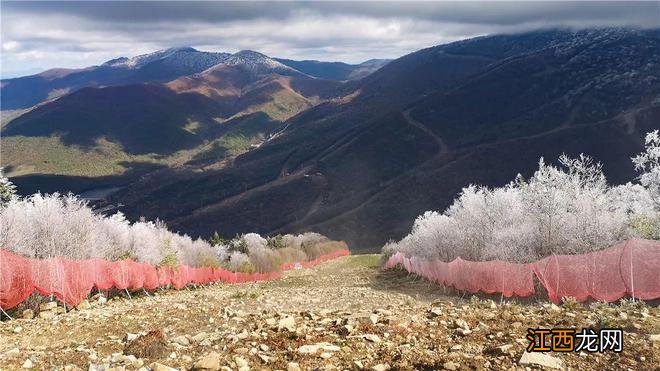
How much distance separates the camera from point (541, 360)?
6914 millimetres

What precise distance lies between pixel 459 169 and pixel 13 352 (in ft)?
463

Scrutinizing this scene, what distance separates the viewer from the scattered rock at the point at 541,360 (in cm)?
684

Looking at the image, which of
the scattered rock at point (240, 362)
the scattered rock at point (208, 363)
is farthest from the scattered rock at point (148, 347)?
the scattered rock at point (240, 362)

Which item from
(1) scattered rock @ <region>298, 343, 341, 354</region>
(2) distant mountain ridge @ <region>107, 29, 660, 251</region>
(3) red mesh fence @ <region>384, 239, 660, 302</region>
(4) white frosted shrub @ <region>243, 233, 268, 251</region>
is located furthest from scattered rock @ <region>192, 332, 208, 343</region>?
(2) distant mountain ridge @ <region>107, 29, 660, 251</region>

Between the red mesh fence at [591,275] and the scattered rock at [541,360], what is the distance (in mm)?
7743

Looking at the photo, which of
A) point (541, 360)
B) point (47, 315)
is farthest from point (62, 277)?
point (541, 360)

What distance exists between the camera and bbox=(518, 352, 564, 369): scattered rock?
22.4 ft

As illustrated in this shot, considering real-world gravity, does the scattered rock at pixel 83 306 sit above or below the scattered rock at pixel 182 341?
below

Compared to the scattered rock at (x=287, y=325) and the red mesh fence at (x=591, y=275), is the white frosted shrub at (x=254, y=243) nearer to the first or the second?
the red mesh fence at (x=591, y=275)

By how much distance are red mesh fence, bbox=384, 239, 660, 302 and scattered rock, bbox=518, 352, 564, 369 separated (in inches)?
305

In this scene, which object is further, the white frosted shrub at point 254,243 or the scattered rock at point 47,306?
the white frosted shrub at point 254,243

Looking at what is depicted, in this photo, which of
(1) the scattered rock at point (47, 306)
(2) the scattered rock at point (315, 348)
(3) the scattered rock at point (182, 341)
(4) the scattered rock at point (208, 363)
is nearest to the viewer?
(4) the scattered rock at point (208, 363)

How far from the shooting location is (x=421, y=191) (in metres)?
136

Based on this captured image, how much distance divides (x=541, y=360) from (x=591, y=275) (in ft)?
28.1
